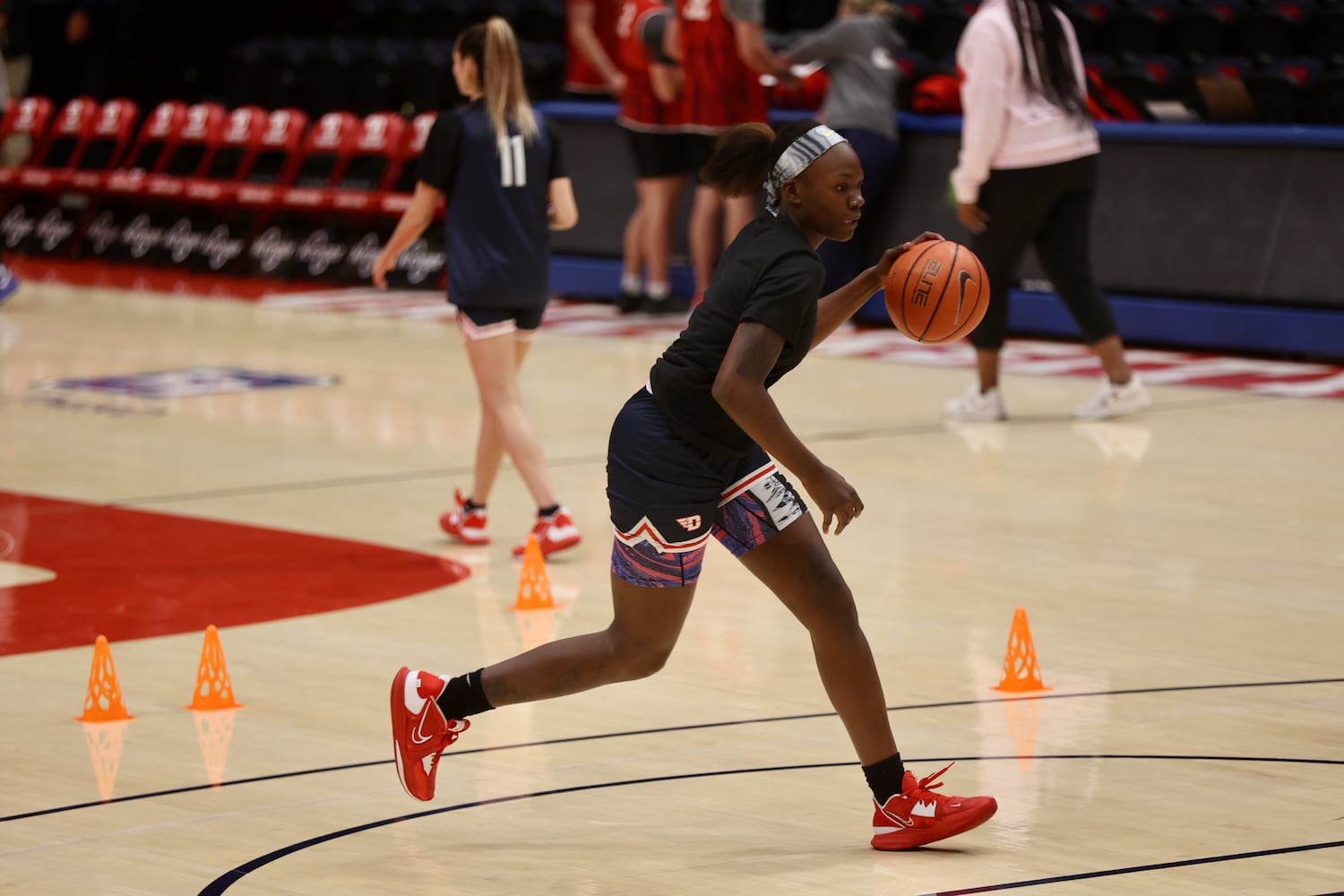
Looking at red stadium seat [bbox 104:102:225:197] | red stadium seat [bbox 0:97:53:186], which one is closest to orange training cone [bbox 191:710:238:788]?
red stadium seat [bbox 104:102:225:197]

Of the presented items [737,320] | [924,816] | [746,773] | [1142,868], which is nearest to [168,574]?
[746,773]

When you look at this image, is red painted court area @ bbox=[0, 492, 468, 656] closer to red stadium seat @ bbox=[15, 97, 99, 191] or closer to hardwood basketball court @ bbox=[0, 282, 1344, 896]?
hardwood basketball court @ bbox=[0, 282, 1344, 896]

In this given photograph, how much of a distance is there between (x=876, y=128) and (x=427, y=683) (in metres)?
9.73

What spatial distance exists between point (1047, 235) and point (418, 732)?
21.6 ft

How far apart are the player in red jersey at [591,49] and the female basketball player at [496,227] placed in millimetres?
7809

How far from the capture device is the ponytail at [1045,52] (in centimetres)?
1041

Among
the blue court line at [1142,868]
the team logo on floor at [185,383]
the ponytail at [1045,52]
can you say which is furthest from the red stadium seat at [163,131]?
the blue court line at [1142,868]

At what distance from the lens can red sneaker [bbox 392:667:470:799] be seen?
190 inches

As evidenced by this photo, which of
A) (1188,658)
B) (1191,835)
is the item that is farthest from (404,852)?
(1188,658)

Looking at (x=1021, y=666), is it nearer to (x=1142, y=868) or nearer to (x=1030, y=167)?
(x=1142, y=868)

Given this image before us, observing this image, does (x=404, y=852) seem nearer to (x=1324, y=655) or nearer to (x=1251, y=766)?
(x=1251, y=766)

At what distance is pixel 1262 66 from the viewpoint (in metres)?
14.7

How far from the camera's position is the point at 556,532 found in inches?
310

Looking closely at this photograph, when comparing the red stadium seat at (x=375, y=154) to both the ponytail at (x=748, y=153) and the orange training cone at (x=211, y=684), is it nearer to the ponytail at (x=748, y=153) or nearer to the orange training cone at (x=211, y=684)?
the orange training cone at (x=211, y=684)
